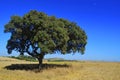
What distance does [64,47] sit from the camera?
1954 inches

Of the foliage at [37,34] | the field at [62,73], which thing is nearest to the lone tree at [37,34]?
the foliage at [37,34]

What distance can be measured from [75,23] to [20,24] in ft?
38.6

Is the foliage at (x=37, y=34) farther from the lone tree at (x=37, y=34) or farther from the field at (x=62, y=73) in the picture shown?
the field at (x=62, y=73)

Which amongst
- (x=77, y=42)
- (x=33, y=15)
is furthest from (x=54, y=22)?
(x=77, y=42)

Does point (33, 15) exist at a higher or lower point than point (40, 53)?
higher

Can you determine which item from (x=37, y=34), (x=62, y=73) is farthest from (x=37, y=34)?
(x=62, y=73)

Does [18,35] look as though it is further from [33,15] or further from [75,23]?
[75,23]

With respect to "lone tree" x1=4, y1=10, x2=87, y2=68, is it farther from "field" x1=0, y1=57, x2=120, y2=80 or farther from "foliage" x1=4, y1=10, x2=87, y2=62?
"field" x1=0, y1=57, x2=120, y2=80

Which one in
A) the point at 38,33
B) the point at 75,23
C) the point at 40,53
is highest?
the point at 75,23

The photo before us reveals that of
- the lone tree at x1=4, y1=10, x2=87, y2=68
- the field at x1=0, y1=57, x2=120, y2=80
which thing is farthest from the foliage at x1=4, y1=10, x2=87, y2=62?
the field at x1=0, y1=57, x2=120, y2=80

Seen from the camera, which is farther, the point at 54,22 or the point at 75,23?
the point at 75,23

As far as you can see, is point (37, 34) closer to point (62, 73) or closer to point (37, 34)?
point (37, 34)

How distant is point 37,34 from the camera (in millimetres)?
45781

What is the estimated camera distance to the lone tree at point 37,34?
45969mm
